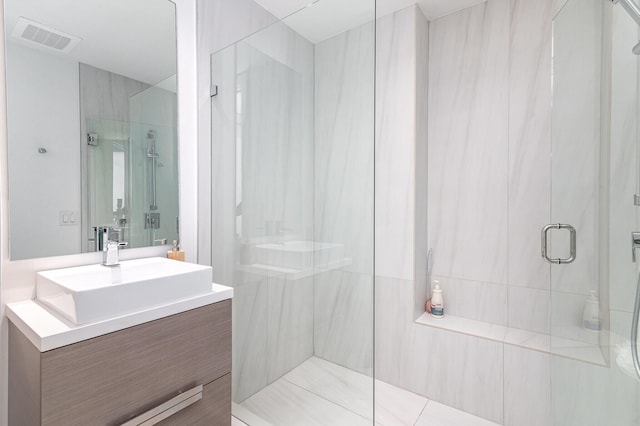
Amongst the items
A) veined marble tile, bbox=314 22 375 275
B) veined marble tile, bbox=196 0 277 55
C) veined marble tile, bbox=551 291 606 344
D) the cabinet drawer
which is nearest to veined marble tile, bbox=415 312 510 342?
veined marble tile, bbox=551 291 606 344

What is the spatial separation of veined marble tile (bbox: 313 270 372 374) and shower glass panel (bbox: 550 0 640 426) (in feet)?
2.83

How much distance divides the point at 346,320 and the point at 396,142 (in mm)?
1262

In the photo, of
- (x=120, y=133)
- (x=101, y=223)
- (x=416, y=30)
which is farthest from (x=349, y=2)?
(x=101, y=223)

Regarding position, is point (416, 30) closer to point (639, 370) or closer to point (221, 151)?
point (221, 151)

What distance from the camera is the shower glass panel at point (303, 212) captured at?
133 cm

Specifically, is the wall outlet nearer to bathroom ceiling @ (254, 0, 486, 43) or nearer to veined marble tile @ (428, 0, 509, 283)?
bathroom ceiling @ (254, 0, 486, 43)

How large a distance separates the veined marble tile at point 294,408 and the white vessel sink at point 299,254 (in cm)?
56

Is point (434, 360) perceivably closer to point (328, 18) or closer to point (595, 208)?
point (595, 208)

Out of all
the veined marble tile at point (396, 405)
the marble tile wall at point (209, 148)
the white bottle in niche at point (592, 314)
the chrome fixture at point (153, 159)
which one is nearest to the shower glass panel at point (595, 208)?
the white bottle in niche at point (592, 314)

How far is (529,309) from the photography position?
1.93 meters

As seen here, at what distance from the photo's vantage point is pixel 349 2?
4.23 feet

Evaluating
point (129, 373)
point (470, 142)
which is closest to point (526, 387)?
point (470, 142)

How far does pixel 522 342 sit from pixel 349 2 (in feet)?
6.42

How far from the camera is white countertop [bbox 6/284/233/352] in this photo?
0.82 m
